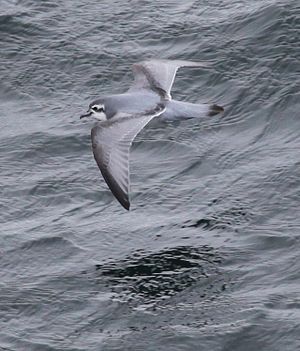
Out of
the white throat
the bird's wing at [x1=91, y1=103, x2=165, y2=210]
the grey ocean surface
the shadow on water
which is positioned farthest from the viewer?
the white throat

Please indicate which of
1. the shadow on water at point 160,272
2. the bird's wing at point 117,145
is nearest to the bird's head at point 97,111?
the bird's wing at point 117,145

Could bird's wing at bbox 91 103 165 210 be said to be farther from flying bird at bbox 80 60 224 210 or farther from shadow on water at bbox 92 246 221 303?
shadow on water at bbox 92 246 221 303

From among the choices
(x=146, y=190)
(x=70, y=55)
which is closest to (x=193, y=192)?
(x=146, y=190)

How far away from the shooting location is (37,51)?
17484 mm

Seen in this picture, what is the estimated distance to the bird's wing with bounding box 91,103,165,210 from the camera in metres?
13.1

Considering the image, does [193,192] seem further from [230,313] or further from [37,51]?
[37,51]

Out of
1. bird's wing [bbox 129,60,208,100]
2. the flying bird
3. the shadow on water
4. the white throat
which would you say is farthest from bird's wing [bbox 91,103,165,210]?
bird's wing [bbox 129,60,208,100]

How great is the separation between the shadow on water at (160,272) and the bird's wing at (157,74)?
2250 millimetres

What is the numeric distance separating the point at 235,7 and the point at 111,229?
499cm

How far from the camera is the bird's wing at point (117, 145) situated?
43.1ft

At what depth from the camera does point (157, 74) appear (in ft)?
49.3

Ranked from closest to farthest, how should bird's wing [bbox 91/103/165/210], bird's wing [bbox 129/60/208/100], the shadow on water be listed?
the shadow on water → bird's wing [bbox 91/103/165/210] → bird's wing [bbox 129/60/208/100]

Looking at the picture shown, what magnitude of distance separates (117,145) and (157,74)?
5.81 feet

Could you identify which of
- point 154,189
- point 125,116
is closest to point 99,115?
point 125,116
